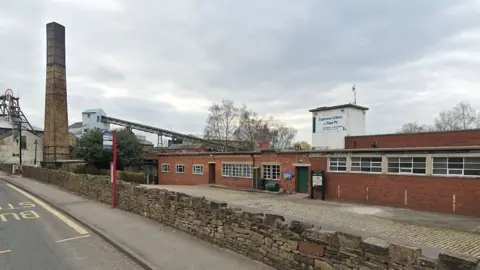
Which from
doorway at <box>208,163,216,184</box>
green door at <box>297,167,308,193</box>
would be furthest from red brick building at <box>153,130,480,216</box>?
doorway at <box>208,163,216,184</box>

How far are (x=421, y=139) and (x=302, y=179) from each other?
28.2 ft

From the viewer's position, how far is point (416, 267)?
163 inches

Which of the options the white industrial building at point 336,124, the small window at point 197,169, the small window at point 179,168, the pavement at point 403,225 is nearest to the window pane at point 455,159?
the pavement at point 403,225

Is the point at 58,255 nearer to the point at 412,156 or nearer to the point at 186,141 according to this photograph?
the point at 412,156

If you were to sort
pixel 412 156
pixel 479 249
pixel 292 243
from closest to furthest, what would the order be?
1. pixel 292 243
2. pixel 479 249
3. pixel 412 156

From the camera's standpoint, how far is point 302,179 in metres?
25.9

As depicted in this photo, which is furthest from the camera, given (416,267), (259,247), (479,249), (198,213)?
(479,249)

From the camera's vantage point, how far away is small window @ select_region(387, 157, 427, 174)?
18.0m

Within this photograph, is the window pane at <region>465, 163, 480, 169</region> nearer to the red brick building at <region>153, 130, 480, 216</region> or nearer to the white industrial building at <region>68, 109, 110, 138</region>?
the red brick building at <region>153, 130, 480, 216</region>

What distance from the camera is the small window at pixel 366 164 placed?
786 inches

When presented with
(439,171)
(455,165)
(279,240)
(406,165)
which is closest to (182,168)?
(406,165)

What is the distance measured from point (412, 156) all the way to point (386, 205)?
3.25 metres

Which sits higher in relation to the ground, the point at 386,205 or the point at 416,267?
the point at 416,267

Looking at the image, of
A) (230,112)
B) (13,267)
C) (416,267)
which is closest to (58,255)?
(13,267)
